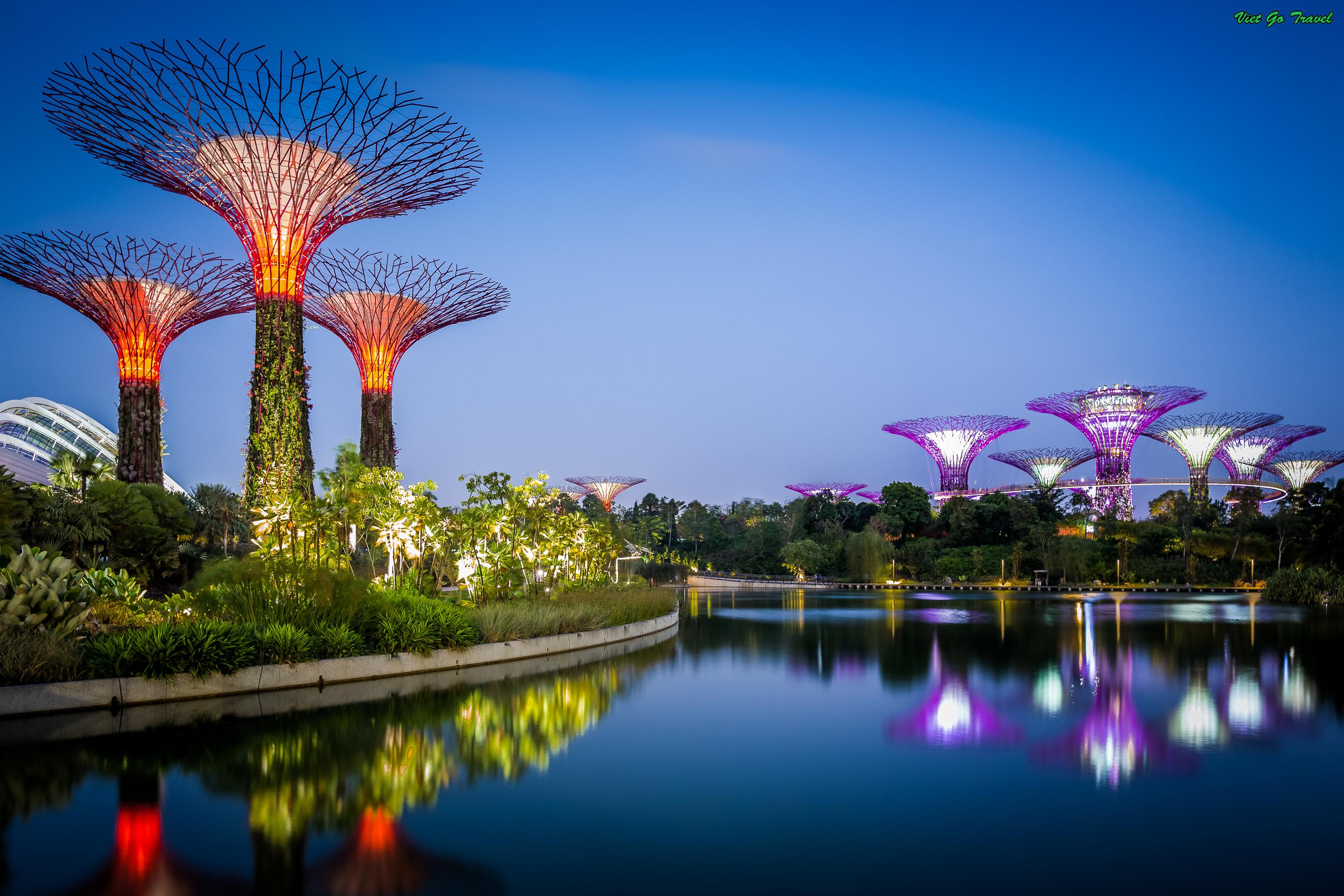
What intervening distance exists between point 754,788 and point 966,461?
66.2 metres

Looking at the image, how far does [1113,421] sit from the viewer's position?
64.0 m

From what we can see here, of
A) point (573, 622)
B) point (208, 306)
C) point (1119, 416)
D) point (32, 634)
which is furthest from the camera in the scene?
point (1119, 416)

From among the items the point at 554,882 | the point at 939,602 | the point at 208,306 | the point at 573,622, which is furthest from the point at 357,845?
the point at 939,602

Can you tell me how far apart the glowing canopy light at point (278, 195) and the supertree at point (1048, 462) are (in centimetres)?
6786

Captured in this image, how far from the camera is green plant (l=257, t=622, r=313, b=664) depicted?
10.0 m

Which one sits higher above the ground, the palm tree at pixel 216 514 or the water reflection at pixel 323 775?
the palm tree at pixel 216 514

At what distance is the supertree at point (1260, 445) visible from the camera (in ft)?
250

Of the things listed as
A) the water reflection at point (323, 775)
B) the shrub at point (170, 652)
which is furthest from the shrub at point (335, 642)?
the water reflection at point (323, 775)

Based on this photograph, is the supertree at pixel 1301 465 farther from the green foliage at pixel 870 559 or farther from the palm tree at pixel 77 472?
the palm tree at pixel 77 472

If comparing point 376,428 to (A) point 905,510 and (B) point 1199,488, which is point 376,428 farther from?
(B) point 1199,488

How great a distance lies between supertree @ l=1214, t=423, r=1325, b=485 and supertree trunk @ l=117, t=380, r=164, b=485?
77.1 metres

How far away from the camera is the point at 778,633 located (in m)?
19.2

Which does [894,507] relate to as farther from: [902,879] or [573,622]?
[902,879]

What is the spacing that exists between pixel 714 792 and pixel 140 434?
2362 centimetres
